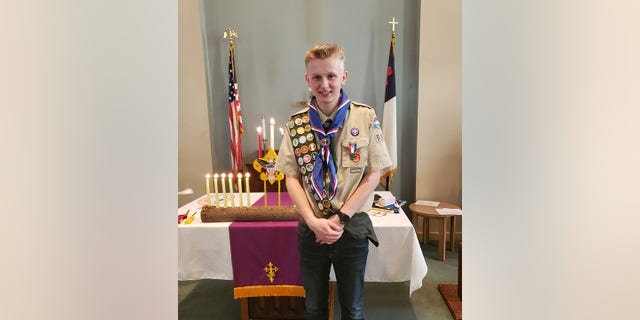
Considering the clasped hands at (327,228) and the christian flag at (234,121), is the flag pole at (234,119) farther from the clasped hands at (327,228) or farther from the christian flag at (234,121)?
the clasped hands at (327,228)

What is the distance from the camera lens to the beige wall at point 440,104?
3.53m

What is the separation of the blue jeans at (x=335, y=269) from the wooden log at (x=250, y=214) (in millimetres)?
380

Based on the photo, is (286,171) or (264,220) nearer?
(286,171)

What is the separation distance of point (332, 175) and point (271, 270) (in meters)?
0.72

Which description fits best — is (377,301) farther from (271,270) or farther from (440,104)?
(440,104)

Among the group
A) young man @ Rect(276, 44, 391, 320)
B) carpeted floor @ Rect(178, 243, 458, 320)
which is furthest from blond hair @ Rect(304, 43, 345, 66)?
carpeted floor @ Rect(178, 243, 458, 320)

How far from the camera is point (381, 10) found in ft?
12.3

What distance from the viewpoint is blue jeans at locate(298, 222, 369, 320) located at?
4.40ft

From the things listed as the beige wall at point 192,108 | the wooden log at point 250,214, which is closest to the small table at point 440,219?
the wooden log at point 250,214

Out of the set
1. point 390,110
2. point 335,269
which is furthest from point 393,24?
point 335,269

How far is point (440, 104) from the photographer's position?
11.9ft
